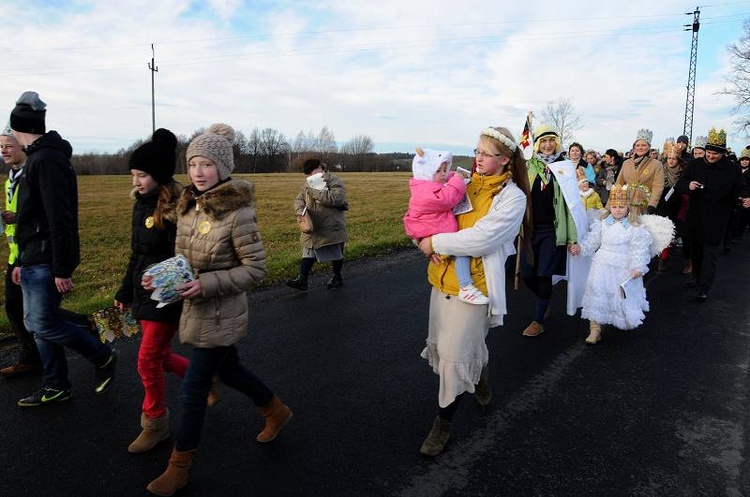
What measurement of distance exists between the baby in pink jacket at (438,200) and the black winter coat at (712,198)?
5.75 metres

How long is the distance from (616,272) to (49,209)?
5.26m

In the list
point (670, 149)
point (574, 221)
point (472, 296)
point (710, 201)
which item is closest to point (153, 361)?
point (472, 296)

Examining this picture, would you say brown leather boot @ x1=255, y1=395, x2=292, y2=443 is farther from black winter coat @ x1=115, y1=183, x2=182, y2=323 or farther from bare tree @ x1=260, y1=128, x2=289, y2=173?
bare tree @ x1=260, y1=128, x2=289, y2=173

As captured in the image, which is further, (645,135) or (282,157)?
(282,157)

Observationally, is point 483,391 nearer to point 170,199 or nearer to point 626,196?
point 170,199

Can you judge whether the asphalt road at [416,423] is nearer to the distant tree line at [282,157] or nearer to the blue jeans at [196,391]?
the blue jeans at [196,391]

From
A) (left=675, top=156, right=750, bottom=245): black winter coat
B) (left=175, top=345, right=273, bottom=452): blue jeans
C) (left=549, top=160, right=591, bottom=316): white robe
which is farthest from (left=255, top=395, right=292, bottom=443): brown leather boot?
(left=675, top=156, right=750, bottom=245): black winter coat

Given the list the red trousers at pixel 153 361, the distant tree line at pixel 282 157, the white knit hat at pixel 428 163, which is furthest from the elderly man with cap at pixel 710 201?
the distant tree line at pixel 282 157

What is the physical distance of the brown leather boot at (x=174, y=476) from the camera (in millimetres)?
2855

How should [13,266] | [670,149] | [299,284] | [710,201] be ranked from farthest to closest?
[670,149] < [710,201] < [299,284] < [13,266]

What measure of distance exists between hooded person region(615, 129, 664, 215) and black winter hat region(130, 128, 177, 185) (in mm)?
6585

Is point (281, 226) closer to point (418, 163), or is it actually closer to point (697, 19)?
point (418, 163)

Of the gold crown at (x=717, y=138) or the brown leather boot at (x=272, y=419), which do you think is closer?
the brown leather boot at (x=272, y=419)

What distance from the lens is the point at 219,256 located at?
2943 millimetres
